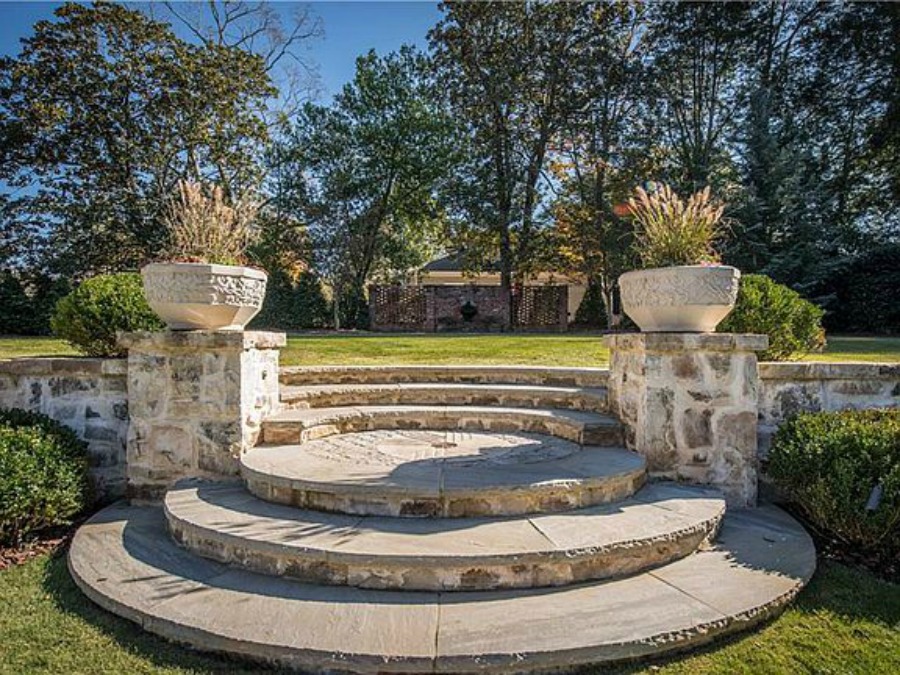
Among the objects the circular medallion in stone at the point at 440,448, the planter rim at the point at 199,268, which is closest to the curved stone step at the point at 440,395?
the circular medallion in stone at the point at 440,448

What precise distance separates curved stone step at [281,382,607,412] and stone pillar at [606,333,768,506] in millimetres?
1059

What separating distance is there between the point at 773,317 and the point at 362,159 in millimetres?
15803

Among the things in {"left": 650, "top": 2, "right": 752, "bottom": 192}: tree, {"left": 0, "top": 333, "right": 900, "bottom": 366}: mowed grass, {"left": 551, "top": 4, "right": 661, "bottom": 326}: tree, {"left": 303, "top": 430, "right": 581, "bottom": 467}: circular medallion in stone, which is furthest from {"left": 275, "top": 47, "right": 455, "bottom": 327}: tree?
{"left": 303, "top": 430, "right": 581, "bottom": 467}: circular medallion in stone

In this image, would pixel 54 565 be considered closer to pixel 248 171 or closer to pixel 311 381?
pixel 311 381

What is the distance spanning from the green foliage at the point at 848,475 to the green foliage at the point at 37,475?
14.0 ft

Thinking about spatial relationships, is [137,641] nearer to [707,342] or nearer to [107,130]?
[707,342]

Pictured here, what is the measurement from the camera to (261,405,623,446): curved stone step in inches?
153

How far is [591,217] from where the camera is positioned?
16.4m

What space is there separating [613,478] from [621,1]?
692 inches

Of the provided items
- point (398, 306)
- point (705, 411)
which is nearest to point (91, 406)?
point (705, 411)

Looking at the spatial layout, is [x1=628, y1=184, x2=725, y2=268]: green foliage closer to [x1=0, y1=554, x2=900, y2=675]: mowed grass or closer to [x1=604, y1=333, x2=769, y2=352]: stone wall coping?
Answer: [x1=604, y1=333, x2=769, y2=352]: stone wall coping

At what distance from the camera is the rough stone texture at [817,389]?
3.86 meters

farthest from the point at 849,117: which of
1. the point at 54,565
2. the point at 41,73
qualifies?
the point at 41,73

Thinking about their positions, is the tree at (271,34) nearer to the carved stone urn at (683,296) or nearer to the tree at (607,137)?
the tree at (607,137)
